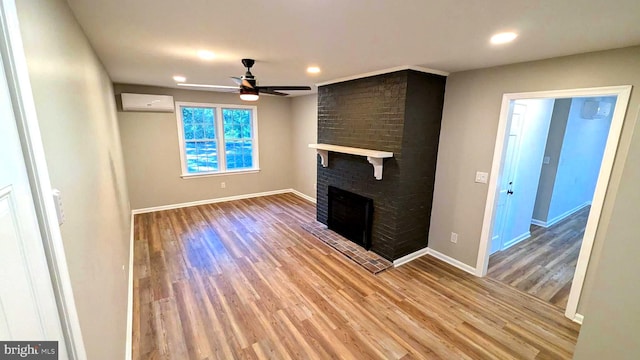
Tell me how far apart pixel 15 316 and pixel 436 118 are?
367 cm

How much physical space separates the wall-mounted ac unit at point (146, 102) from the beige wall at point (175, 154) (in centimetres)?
15

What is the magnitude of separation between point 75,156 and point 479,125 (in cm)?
355

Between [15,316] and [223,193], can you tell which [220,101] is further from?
[15,316]

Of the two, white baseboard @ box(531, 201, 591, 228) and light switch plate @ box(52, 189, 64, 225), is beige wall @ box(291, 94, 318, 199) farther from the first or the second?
light switch plate @ box(52, 189, 64, 225)

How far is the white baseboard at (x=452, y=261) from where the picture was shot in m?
3.23

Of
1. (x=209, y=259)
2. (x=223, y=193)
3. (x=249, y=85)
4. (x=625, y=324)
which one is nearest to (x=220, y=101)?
(x=223, y=193)

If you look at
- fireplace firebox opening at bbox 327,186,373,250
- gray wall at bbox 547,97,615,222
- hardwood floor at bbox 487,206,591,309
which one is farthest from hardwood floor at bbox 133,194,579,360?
gray wall at bbox 547,97,615,222

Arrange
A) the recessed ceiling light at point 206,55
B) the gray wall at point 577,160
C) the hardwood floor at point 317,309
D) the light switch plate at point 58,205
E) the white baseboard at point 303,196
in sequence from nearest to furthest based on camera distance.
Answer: the light switch plate at point 58,205
the hardwood floor at point 317,309
the recessed ceiling light at point 206,55
the gray wall at point 577,160
the white baseboard at point 303,196

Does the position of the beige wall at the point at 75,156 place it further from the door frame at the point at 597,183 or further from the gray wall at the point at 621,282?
the door frame at the point at 597,183

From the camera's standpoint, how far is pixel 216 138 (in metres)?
5.74

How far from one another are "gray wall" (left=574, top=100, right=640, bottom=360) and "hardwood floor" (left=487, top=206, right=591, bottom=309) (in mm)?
1997

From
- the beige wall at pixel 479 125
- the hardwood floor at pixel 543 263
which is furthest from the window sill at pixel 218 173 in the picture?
the hardwood floor at pixel 543 263

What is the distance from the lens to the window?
5.40m

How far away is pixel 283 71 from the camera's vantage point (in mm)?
3336
